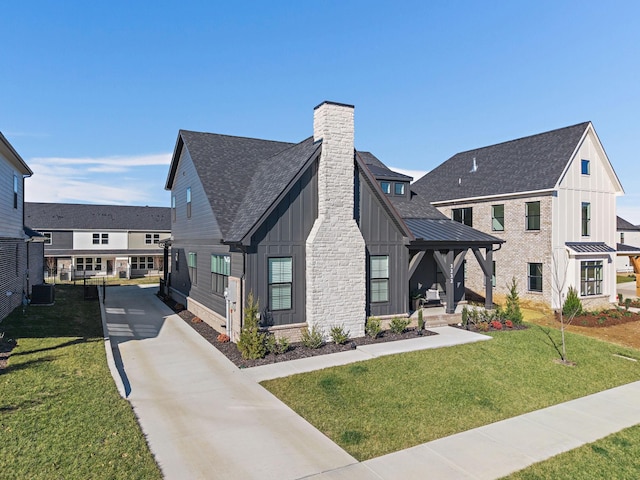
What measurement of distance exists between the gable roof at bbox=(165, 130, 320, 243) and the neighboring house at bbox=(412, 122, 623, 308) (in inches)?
579

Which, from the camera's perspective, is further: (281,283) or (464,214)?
(464,214)

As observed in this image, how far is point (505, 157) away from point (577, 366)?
19160 millimetres

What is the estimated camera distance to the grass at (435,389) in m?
8.32

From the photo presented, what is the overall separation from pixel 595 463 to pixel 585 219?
70.7ft

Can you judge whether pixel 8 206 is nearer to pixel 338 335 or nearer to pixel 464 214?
pixel 338 335

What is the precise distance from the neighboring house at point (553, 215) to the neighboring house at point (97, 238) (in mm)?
34720

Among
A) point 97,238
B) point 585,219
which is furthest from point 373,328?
point 97,238

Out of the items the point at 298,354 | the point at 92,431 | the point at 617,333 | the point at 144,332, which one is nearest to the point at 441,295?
the point at 617,333

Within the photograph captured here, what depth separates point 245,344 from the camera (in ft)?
42.0

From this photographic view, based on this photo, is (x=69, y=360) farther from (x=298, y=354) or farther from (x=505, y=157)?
(x=505, y=157)

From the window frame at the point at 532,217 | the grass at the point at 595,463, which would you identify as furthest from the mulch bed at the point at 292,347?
the window frame at the point at 532,217

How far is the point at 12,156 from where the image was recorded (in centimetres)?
1797

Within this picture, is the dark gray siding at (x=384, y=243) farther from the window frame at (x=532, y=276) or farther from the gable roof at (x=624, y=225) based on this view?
the gable roof at (x=624, y=225)

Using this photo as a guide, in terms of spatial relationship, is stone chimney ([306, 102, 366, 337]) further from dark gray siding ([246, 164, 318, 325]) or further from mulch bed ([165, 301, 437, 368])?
mulch bed ([165, 301, 437, 368])
